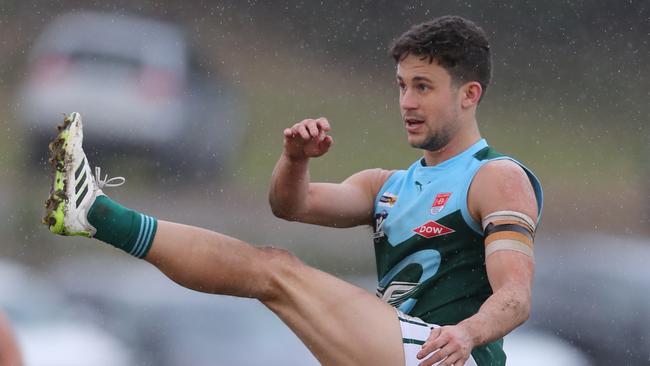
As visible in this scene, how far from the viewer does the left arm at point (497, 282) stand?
3.30 metres

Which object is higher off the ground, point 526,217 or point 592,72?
point 592,72

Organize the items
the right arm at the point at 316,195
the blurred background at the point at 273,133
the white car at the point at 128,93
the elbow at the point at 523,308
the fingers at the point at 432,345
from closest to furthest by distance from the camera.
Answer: the fingers at the point at 432,345 < the elbow at the point at 523,308 < the right arm at the point at 316,195 < the blurred background at the point at 273,133 < the white car at the point at 128,93

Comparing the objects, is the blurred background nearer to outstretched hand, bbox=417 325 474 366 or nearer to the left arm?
the left arm

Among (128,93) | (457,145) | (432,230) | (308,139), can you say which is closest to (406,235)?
(432,230)

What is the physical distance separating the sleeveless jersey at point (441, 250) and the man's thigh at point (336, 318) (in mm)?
216

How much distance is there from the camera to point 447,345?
3287 mm

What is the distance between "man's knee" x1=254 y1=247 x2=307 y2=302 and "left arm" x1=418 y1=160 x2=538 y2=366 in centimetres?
56

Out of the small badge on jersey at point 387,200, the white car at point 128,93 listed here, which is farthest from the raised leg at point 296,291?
the white car at point 128,93

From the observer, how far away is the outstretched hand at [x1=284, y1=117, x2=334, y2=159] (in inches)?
152

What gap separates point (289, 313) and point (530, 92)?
491 centimetres

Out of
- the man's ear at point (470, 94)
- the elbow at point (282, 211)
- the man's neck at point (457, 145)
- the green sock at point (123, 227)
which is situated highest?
the man's ear at point (470, 94)

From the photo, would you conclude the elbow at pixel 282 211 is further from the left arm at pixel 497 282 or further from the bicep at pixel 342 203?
the left arm at pixel 497 282

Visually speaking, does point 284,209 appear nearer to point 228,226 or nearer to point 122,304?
point 122,304

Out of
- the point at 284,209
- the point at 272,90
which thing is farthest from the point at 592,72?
the point at 284,209
